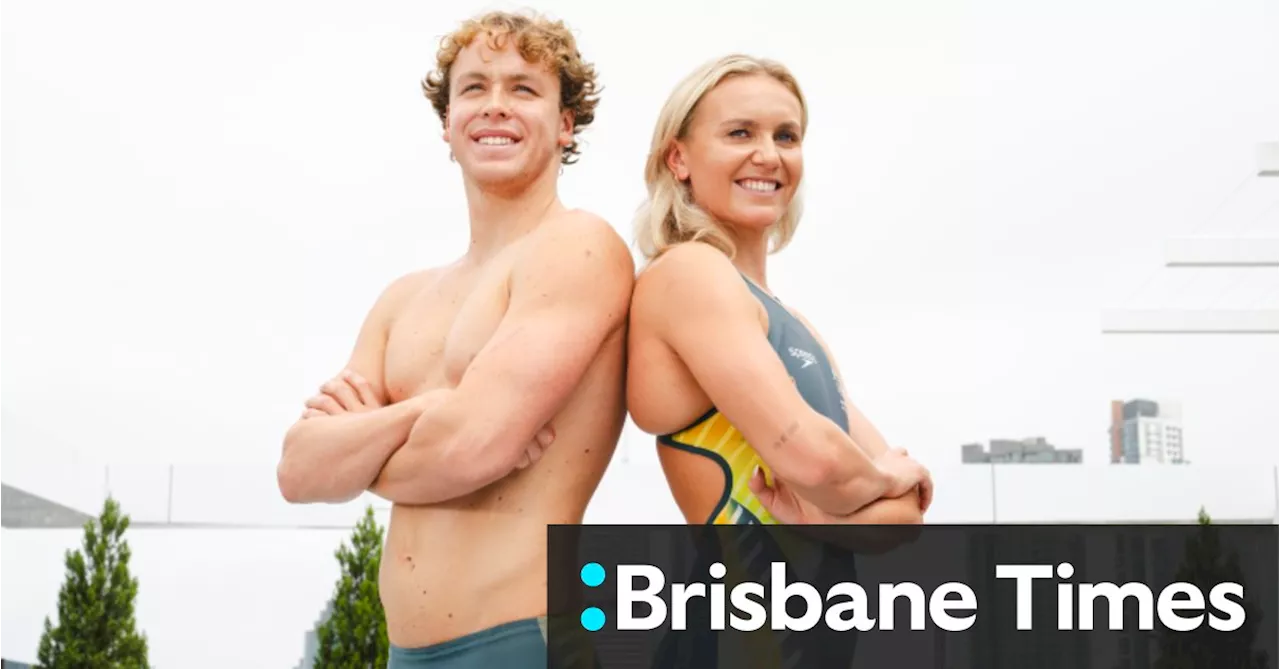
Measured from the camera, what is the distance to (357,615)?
11203mm

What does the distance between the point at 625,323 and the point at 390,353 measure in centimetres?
52

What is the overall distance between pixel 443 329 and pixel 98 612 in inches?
365

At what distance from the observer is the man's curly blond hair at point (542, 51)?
10.7ft

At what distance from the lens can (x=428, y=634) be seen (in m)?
3.04

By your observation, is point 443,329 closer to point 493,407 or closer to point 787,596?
point 493,407

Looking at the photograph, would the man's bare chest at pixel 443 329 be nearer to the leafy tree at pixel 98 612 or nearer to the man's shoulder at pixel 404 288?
the man's shoulder at pixel 404 288

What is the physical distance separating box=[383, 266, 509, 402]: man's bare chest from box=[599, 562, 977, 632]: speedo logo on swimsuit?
1.62 feet

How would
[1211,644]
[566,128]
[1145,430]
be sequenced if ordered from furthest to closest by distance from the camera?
[1145,430]
[1211,644]
[566,128]

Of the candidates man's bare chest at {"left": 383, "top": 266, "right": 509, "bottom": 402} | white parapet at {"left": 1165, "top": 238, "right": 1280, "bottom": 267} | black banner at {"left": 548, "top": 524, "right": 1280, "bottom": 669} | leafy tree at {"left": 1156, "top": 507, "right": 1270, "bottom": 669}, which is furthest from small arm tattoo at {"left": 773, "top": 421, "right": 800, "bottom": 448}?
white parapet at {"left": 1165, "top": 238, "right": 1280, "bottom": 267}

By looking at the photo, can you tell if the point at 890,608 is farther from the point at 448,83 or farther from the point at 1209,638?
the point at 1209,638

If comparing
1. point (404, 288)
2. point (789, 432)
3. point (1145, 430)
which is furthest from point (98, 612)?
point (1145, 430)

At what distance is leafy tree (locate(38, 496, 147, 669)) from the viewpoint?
1155 centimetres

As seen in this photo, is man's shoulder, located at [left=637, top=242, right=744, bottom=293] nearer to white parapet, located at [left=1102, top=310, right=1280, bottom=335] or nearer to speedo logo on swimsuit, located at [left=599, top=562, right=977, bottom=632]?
speedo logo on swimsuit, located at [left=599, top=562, right=977, bottom=632]

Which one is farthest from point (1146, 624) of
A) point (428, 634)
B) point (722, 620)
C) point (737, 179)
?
point (428, 634)
